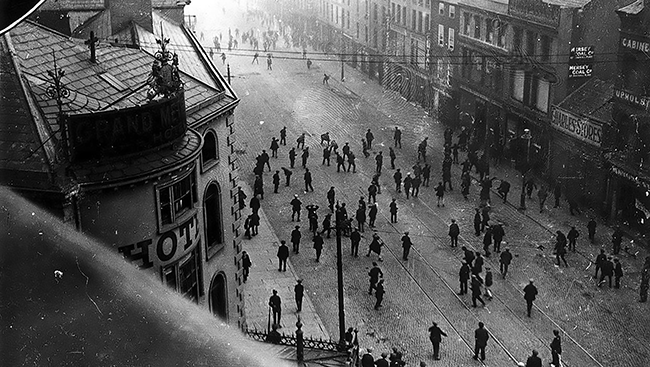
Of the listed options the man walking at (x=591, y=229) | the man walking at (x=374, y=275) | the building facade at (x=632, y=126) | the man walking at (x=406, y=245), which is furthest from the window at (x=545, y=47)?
the man walking at (x=374, y=275)

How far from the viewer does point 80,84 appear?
17.4m

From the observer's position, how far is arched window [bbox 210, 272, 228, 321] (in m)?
21.2

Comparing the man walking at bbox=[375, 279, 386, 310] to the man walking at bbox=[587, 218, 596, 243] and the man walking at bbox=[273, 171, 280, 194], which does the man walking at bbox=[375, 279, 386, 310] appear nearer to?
the man walking at bbox=[587, 218, 596, 243]

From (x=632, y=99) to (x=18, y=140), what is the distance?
26.4m

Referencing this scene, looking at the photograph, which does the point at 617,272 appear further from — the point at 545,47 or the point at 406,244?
the point at 545,47

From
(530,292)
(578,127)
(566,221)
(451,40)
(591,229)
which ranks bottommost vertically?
(566,221)

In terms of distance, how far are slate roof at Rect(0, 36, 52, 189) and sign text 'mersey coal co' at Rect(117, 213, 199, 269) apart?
240 cm

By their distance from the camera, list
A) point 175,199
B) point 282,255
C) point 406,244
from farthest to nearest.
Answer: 1. point 406,244
2. point 282,255
3. point 175,199

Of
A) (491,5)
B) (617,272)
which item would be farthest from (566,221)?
(491,5)

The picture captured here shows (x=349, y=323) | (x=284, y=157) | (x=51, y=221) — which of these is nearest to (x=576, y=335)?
(x=349, y=323)

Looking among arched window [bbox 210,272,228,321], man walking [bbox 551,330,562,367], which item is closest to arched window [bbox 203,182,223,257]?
arched window [bbox 210,272,228,321]

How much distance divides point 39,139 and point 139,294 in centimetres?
348

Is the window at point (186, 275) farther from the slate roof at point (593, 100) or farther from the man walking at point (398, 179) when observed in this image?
the slate roof at point (593, 100)

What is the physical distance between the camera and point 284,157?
45812 millimetres
